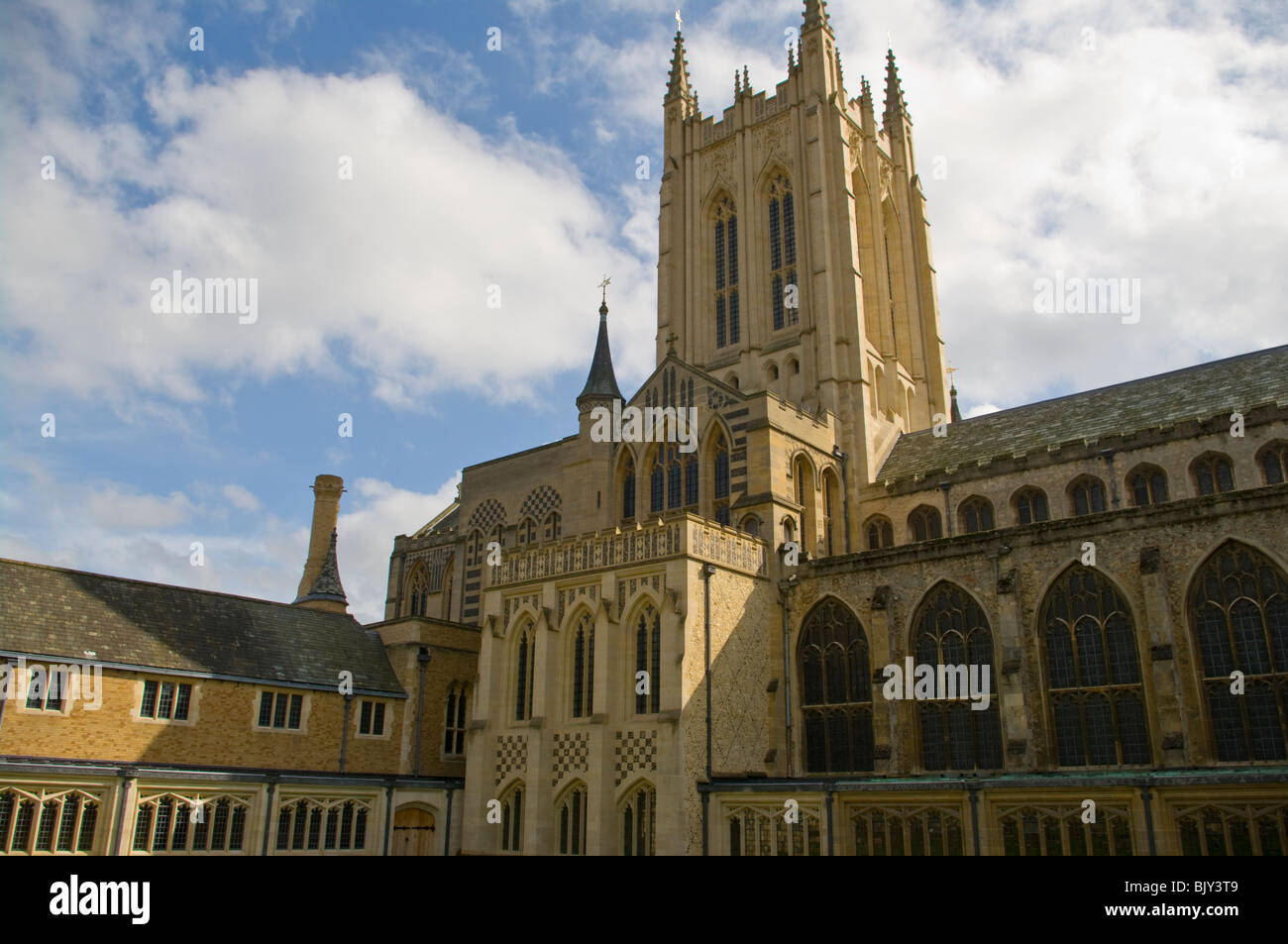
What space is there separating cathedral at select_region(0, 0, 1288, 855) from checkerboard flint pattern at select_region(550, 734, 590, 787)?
12cm

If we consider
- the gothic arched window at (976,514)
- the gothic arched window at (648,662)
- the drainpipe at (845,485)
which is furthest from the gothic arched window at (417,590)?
the gothic arched window at (976,514)

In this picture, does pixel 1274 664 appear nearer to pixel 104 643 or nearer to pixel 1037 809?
pixel 1037 809

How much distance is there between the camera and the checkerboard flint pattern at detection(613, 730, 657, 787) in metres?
26.8

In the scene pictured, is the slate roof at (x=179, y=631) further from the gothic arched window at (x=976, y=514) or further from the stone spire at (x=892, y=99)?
the stone spire at (x=892, y=99)

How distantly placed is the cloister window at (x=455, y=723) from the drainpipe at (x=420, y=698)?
129cm

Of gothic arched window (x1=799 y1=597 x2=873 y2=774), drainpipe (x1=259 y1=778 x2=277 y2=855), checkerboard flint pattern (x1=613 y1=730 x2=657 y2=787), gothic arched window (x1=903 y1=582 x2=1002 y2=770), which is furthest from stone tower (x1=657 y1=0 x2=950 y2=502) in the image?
drainpipe (x1=259 y1=778 x2=277 y2=855)

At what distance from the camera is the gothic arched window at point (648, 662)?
27.8 metres

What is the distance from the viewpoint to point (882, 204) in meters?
49.5

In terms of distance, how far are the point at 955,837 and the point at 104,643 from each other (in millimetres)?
22657

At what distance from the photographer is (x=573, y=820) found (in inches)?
1102

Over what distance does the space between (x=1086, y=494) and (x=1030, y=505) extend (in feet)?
6.03

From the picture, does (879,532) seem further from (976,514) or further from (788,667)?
(788,667)

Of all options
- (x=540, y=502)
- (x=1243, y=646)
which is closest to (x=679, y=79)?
(x=540, y=502)
